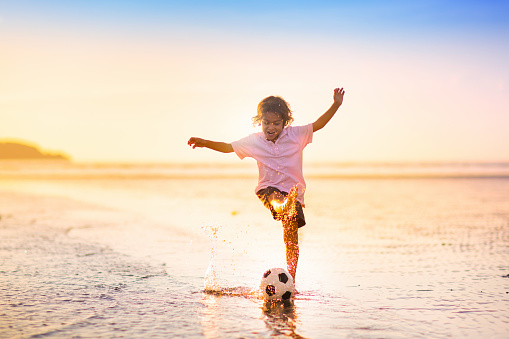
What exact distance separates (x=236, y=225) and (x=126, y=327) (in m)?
7.15

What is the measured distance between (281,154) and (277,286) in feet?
5.24

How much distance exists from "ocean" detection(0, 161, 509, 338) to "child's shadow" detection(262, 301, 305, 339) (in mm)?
10

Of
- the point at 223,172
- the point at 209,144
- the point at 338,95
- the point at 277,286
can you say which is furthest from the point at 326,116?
the point at 223,172

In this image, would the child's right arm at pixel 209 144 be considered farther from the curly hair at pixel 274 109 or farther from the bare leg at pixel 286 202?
the bare leg at pixel 286 202

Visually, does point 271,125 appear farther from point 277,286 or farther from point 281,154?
point 277,286

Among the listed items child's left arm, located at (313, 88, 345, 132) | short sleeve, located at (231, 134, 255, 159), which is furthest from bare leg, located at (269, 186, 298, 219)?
child's left arm, located at (313, 88, 345, 132)

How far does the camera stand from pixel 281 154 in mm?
6445

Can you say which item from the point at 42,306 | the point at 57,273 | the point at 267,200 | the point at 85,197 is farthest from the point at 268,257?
the point at 85,197

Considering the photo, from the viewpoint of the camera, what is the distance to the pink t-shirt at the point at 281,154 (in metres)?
6.43

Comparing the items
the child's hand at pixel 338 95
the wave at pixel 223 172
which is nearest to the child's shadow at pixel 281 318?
the child's hand at pixel 338 95

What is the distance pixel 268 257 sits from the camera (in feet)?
26.6

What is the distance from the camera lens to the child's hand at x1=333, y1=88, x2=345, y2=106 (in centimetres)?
665

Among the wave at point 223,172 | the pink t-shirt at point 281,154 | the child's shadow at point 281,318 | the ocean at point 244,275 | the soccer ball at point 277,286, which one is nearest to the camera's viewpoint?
the child's shadow at point 281,318

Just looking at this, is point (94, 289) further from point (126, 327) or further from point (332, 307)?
point (332, 307)
